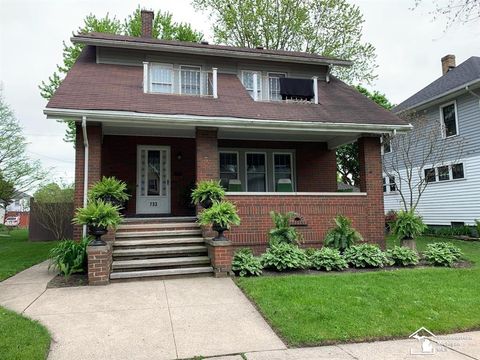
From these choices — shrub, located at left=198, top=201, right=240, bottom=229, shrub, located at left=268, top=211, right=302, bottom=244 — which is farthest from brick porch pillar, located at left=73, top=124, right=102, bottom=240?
shrub, located at left=268, top=211, right=302, bottom=244

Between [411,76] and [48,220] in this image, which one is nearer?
[48,220]

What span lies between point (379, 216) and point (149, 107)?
22.1ft

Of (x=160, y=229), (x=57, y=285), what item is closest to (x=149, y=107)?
(x=160, y=229)

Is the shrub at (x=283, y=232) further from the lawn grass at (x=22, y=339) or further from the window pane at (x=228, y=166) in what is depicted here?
the lawn grass at (x=22, y=339)

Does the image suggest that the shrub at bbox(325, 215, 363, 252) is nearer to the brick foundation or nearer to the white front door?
the brick foundation

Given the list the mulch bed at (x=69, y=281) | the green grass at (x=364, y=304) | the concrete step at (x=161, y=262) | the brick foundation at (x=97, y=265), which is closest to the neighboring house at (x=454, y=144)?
the green grass at (x=364, y=304)

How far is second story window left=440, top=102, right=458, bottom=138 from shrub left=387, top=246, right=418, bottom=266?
986cm

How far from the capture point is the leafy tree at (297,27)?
21828 millimetres

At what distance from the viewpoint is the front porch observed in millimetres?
9055

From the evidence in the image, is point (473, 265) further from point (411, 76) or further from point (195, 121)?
point (411, 76)

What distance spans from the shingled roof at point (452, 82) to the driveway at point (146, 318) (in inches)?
545

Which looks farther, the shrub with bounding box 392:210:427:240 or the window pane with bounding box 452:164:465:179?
the window pane with bounding box 452:164:465:179

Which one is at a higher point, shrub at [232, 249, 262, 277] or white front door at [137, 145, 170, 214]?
white front door at [137, 145, 170, 214]

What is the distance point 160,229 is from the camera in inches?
332
